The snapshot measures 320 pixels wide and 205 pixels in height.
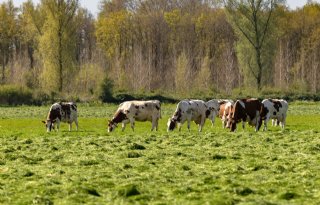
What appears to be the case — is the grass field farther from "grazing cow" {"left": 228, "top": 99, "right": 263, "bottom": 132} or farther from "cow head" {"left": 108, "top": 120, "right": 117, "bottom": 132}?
"cow head" {"left": 108, "top": 120, "right": 117, "bottom": 132}

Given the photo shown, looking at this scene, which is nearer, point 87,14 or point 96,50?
point 96,50

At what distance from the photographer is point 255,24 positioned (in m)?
72.4

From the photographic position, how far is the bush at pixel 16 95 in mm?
67875

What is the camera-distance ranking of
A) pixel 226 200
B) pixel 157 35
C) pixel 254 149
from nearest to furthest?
1. pixel 226 200
2. pixel 254 149
3. pixel 157 35

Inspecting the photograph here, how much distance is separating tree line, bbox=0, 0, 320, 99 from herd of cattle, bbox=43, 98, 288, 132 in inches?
1259

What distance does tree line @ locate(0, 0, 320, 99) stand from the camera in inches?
2864

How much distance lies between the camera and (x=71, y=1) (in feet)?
243

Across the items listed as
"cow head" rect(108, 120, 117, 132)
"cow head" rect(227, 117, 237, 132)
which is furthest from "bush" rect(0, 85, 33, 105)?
"cow head" rect(227, 117, 237, 132)

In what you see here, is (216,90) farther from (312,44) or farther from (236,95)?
(312,44)

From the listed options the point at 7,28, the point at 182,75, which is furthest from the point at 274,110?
the point at 7,28

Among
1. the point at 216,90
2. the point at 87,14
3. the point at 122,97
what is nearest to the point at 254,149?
the point at 122,97

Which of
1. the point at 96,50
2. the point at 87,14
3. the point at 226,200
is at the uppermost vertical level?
the point at 87,14

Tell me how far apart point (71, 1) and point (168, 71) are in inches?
674

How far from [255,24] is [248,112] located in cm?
4285
